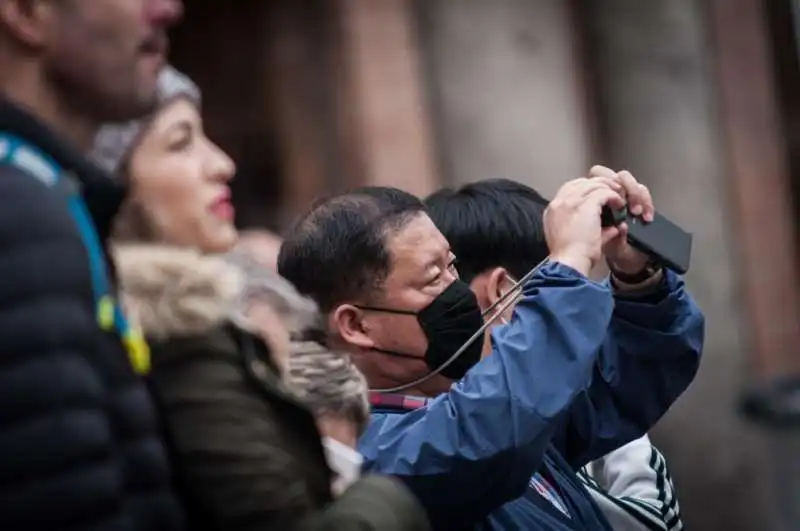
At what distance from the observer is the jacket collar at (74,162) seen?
4.43 ft

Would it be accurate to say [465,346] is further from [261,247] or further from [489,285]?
[261,247]

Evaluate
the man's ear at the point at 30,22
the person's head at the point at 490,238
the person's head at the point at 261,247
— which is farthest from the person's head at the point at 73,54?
the person's head at the point at 261,247

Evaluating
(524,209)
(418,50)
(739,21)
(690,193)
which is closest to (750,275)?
(690,193)

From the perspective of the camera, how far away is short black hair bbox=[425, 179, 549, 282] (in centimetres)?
253

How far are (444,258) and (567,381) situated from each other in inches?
→ 15.6

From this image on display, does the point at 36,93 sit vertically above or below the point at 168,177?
above

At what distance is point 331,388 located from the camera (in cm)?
206

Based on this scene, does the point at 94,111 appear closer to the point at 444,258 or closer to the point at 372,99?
the point at 444,258

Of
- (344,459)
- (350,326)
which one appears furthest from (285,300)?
(344,459)

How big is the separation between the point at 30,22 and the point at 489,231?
127 centimetres

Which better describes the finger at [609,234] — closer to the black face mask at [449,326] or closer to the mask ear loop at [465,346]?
the mask ear loop at [465,346]

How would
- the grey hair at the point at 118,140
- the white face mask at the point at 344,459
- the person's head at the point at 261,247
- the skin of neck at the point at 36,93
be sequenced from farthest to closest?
the person's head at the point at 261,247, the white face mask at the point at 344,459, the grey hair at the point at 118,140, the skin of neck at the point at 36,93

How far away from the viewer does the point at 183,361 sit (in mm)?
1418

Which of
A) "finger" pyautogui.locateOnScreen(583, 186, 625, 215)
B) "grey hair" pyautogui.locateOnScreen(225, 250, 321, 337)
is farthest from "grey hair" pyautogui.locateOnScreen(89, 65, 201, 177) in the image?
"finger" pyautogui.locateOnScreen(583, 186, 625, 215)
